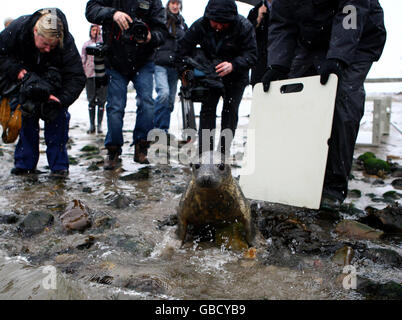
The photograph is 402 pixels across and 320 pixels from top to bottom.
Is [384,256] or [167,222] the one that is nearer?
[384,256]

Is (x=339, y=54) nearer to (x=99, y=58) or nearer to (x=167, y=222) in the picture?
(x=167, y=222)

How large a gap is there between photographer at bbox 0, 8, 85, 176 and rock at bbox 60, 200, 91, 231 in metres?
1.78

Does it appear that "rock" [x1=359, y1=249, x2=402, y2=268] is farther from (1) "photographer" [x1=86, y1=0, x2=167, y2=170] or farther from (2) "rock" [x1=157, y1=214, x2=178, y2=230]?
(1) "photographer" [x1=86, y1=0, x2=167, y2=170]

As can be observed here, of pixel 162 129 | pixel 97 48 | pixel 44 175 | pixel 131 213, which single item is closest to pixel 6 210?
pixel 131 213

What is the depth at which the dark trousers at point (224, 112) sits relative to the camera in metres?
5.05

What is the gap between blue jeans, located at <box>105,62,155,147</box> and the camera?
5121 millimetres

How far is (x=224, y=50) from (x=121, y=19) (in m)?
1.34

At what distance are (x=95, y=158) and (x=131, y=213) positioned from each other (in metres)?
2.78

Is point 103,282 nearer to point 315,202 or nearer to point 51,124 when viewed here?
point 315,202

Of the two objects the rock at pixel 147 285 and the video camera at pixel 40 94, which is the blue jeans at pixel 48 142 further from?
the rock at pixel 147 285

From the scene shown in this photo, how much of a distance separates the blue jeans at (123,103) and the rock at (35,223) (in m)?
2.20

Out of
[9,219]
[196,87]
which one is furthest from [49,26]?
[9,219]

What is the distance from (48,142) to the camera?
16.0 ft

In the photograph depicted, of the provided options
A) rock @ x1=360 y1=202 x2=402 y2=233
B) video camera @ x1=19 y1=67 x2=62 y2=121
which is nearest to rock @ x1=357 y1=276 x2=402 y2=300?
rock @ x1=360 y1=202 x2=402 y2=233
